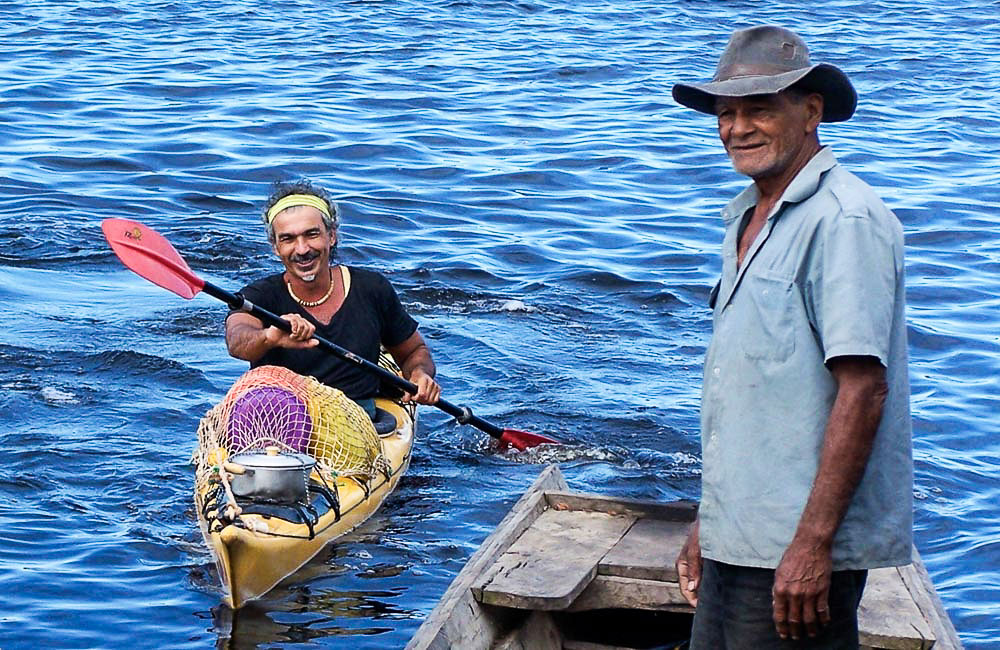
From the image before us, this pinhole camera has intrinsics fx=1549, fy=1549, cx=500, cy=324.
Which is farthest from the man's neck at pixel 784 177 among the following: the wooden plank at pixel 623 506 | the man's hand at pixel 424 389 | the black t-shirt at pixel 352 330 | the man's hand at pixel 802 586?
the man's hand at pixel 424 389

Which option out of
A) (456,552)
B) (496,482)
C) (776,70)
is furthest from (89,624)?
(776,70)

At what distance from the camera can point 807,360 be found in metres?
3.56

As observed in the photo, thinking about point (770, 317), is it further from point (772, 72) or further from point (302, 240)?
point (302, 240)

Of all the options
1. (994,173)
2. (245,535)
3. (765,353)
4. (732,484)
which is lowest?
(994,173)

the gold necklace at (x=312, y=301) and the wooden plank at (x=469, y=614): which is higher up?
the gold necklace at (x=312, y=301)

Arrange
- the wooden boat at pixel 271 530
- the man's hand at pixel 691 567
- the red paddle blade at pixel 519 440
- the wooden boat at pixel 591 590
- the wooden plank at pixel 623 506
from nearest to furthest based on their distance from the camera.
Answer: the man's hand at pixel 691 567, the wooden boat at pixel 591 590, the wooden plank at pixel 623 506, the wooden boat at pixel 271 530, the red paddle blade at pixel 519 440

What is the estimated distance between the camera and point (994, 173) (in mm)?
15359

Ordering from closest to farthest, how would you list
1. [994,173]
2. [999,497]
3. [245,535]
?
[245,535]
[999,497]
[994,173]

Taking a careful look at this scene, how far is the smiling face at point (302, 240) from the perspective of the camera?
7320 mm

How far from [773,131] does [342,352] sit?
13.4 ft

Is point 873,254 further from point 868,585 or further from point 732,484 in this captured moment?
point 868,585

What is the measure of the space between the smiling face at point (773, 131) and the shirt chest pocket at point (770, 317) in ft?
1.00

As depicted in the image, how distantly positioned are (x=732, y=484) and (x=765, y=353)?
0.35 m

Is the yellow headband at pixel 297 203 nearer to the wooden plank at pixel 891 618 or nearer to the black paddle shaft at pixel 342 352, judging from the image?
the black paddle shaft at pixel 342 352
